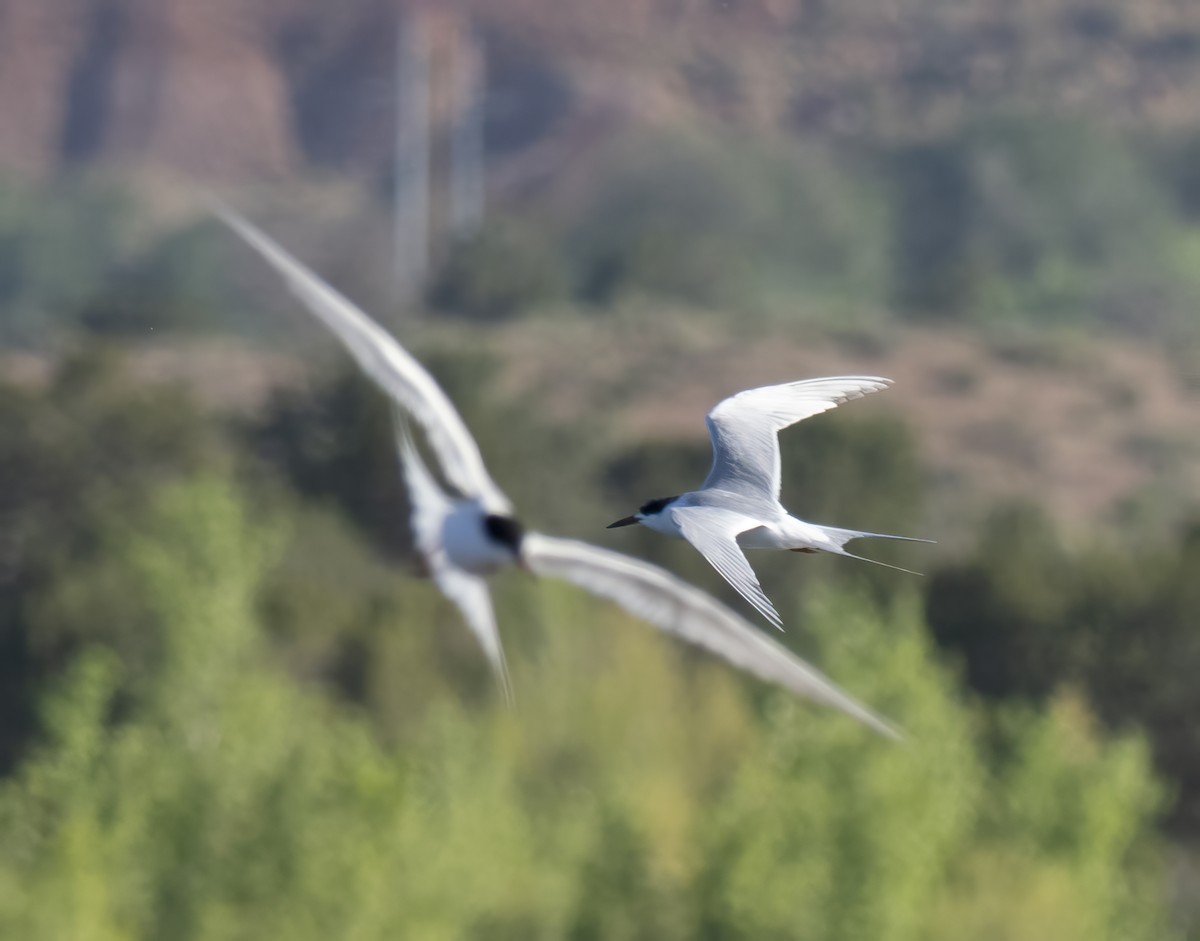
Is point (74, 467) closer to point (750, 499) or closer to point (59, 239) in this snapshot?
point (59, 239)

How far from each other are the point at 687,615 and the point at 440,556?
917 mm

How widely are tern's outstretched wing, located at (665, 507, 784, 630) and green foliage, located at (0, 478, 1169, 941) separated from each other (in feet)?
61.7

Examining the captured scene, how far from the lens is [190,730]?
97.6 ft

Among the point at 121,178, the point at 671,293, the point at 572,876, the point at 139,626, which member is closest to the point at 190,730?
the point at 572,876

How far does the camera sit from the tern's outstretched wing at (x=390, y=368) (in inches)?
193

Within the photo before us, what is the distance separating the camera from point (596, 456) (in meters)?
49.5

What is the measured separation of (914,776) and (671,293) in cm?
4933

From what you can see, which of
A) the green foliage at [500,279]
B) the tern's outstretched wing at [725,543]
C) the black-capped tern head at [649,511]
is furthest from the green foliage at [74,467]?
the tern's outstretched wing at [725,543]

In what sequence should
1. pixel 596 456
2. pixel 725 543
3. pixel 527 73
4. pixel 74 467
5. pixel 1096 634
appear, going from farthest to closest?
pixel 527 73 → pixel 596 456 → pixel 74 467 → pixel 1096 634 → pixel 725 543

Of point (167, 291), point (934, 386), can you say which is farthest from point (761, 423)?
point (167, 291)

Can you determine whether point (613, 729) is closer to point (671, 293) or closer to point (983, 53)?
point (671, 293)

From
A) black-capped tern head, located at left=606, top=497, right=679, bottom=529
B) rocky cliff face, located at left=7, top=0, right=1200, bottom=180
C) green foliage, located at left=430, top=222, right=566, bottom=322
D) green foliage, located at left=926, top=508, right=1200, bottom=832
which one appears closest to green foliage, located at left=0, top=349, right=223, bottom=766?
green foliage, located at left=926, top=508, right=1200, bottom=832

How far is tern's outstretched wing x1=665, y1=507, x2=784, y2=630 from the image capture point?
3.81m

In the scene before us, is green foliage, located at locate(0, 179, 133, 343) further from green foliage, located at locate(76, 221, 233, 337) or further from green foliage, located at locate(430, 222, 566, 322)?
green foliage, located at locate(430, 222, 566, 322)
